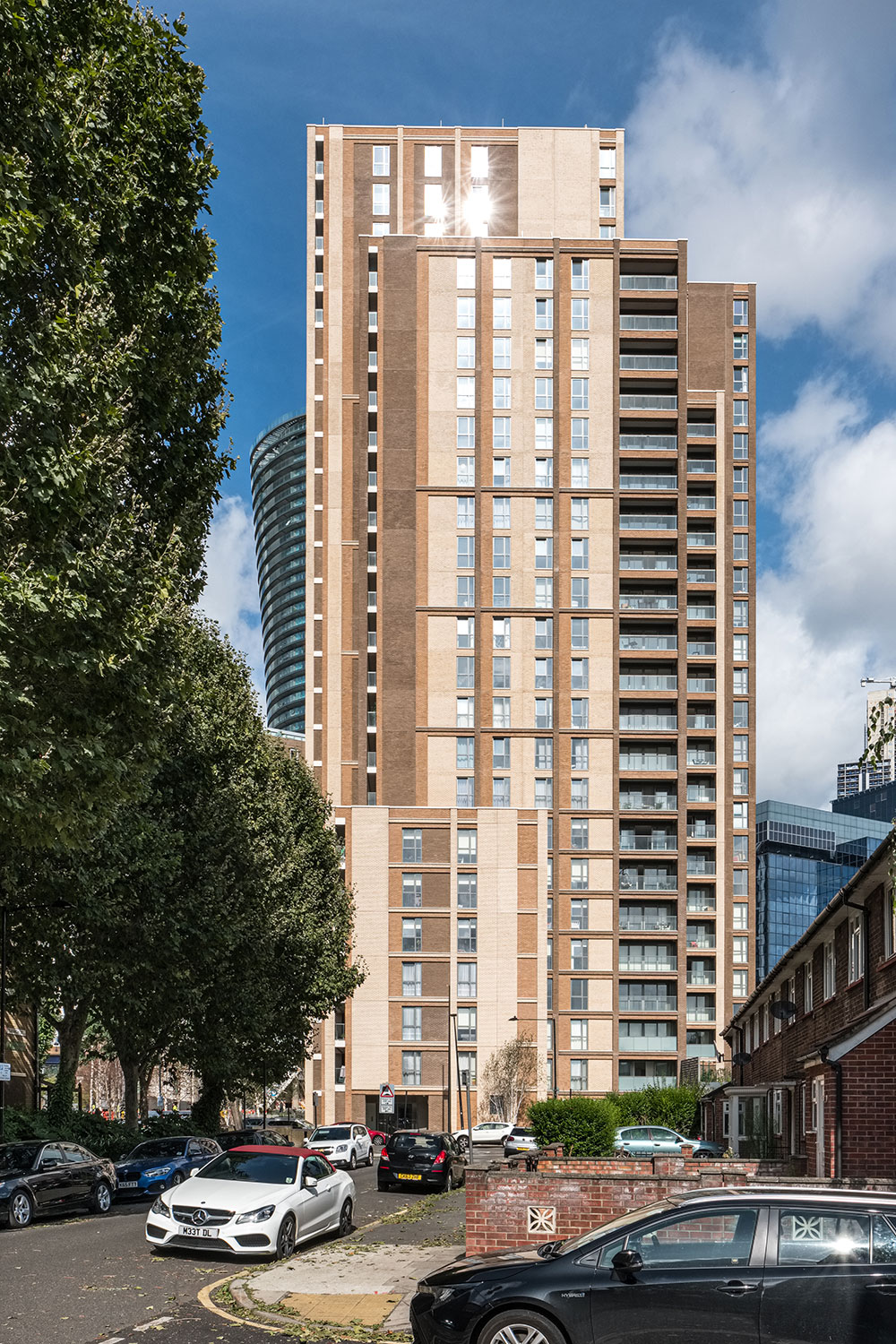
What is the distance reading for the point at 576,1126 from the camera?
37594 mm

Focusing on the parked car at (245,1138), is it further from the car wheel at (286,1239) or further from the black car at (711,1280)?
the black car at (711,1280)

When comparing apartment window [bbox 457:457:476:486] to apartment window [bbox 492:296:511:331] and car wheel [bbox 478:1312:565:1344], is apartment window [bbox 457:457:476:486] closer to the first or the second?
apartment window [bbox 492:296:511:331]

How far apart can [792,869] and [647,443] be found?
11471 cm

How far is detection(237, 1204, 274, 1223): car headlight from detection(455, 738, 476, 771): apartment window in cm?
6977

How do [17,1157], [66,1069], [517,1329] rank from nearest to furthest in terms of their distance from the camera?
[517,1329], [17,1157], [66,1069]

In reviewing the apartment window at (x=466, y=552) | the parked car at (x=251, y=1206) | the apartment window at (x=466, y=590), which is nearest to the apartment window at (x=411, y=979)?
the apartment window at (x=466, y=590)

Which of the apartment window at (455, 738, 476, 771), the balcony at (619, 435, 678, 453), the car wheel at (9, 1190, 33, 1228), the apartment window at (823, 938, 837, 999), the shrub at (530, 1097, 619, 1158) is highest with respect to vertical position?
the balcony at (619, 435, 678, 453)

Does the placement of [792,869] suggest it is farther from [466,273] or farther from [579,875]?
[466,273]

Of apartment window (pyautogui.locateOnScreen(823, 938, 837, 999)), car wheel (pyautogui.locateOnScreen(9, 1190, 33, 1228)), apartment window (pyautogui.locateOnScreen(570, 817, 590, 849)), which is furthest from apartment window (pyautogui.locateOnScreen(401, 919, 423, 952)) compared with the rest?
car wheel (pyautogui.locateOnScreen(9, 1190, 33, 1228))

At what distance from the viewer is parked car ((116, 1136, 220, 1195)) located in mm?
27781

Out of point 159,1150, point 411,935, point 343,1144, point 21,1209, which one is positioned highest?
point 411,935

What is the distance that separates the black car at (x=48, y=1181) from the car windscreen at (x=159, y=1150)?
3149mm

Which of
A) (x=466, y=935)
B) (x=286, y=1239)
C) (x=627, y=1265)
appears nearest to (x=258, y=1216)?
(x=286, y=1239)

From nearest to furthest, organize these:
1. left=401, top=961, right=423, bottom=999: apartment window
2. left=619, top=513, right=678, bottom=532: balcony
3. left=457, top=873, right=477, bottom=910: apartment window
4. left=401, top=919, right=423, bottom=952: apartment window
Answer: left=401, top=961, right=423, bottom=999: apartment window → left=401, top=919, right=423, bottom=952: apartment window → left=457, top=873, right=477, bottom=910: apartment window → left=619, top=513, right=678, bottom=532: balcony
